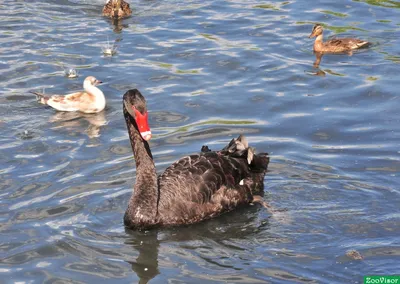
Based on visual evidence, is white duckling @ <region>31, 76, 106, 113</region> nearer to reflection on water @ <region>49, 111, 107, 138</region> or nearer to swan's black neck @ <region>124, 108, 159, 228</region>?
reflection on water @ <region>49, 111, 107, 138</region>

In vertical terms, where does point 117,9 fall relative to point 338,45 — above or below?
above

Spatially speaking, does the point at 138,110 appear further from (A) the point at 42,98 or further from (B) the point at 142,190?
(A) the point at 42,98

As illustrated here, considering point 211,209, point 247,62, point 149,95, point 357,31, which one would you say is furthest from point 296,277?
point 357,31

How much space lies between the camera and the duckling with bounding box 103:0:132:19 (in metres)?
15.9

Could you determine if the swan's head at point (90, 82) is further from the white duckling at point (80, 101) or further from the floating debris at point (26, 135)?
the floating debris at point (26, 135)

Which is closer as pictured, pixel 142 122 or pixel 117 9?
pixel 142 122

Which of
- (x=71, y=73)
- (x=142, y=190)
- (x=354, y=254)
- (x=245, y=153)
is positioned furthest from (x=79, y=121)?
(x=354, y=254)

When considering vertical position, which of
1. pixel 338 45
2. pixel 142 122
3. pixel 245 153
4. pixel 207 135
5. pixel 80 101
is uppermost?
pixel 142 122

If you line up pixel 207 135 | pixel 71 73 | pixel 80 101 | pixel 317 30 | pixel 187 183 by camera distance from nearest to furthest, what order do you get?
pixel 187 183
pixel 207 135
pixel 80 101
pixel 71 73
pixel 317 30

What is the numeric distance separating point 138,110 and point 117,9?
27.1 feet

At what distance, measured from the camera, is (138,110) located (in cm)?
800

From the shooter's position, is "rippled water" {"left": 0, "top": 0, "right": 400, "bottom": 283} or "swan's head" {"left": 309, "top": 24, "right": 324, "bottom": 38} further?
"swan's head" {"left": 309, "top": 24, "right": 324, "bottom": 38}

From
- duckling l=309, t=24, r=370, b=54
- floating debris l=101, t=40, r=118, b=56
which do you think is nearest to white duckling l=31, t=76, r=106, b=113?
floating debris l=101, t=40, r=118, b=56

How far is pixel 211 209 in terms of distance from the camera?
8.56 m
